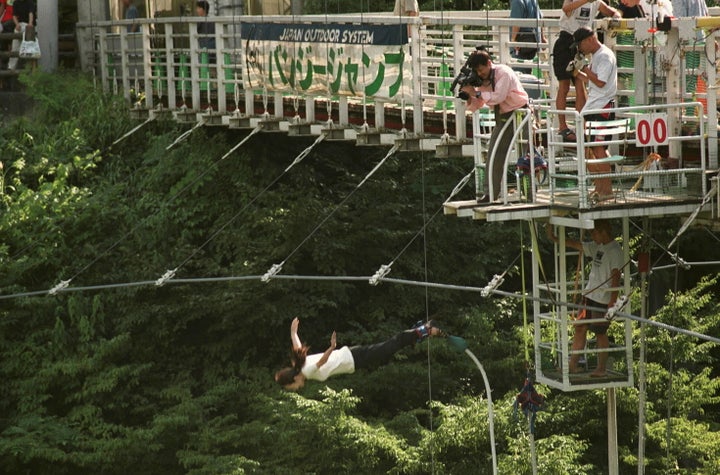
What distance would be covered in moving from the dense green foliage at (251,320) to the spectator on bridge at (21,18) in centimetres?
183

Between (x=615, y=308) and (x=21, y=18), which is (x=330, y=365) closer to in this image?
(x=615, y=308)

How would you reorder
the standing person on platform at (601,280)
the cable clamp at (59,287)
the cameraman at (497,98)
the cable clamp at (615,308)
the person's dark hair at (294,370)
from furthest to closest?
the cable clamp at (59,287)
the person's dark hair at (294,370)
the standing person on platform at (601,280)
the cable clamp at (615,308)
the cameraman at (497,98)

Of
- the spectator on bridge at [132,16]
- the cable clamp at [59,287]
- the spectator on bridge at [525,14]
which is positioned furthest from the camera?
the spectator on bridge at [132,16]

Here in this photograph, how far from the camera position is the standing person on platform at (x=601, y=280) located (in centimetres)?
1452

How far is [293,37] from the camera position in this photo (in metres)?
20.5

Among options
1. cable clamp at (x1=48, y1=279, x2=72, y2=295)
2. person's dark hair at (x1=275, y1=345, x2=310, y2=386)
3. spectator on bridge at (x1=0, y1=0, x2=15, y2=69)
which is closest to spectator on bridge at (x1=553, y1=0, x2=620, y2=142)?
person's dark hair at (x1=275, y1=345, x2=310, y2=386)

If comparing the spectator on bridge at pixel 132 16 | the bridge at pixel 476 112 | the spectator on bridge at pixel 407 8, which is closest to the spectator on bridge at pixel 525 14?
the bridge at pixel 476 112

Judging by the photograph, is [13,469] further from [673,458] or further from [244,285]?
[673,458]

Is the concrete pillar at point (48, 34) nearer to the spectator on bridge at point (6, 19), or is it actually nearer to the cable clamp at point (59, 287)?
the spectator on bridge at point (6, 19)

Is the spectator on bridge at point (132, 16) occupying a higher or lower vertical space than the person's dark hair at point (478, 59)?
higher

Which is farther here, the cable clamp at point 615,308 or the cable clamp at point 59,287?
the cable clamp at point 59,287

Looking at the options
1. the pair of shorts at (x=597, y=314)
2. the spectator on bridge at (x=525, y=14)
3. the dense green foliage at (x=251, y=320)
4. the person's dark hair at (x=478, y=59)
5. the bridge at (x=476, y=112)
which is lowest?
the dense green foliage at (x=251, y=320)

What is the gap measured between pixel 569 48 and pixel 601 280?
1.92 meters

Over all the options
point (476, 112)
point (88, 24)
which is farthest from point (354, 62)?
point (88, 24)
